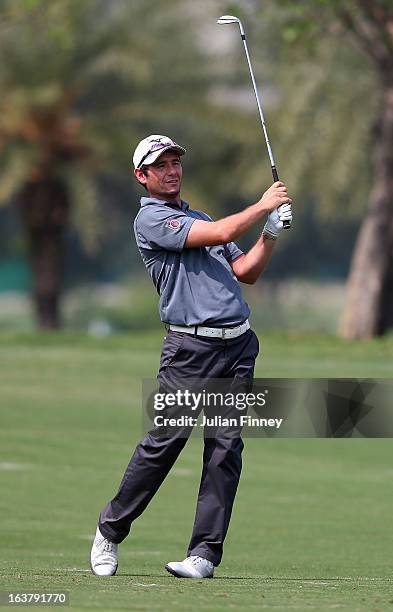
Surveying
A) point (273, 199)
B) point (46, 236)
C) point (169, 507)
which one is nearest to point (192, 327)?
point (273, 199)

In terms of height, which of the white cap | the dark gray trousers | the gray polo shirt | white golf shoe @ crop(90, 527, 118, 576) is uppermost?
the white cap

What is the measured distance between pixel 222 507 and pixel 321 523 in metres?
3.99

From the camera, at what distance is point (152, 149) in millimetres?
7859

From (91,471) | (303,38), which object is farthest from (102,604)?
(303,38)

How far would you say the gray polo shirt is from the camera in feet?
25.1

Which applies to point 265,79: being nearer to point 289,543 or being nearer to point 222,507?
point 289,543

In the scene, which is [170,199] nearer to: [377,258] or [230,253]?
[230,253]

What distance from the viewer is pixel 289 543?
10586 mm

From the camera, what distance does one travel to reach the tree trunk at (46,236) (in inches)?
1382

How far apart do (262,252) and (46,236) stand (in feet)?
92.6

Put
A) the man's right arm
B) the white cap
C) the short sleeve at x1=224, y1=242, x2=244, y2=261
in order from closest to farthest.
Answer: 1. the man's right arm
2. the white cap
3. the short sleeve at x1=224, y1=242, x2=244, y2=261

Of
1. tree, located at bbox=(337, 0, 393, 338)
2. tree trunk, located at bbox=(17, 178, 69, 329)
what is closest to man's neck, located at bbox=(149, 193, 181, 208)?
tree, located at bbox=(337, 0, 393, 338)

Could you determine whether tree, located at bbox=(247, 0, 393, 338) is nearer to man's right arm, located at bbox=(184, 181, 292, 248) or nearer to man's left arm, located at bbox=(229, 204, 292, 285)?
man's left arm, located at bbox=(229, 204, 292, 285)

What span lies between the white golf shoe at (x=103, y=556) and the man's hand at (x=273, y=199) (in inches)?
71.3
